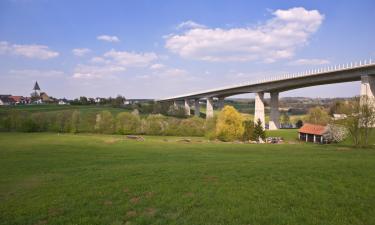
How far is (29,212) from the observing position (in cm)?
1098

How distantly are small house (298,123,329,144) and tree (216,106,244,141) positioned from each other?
12882 millimetres

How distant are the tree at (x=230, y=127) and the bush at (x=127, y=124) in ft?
86.7

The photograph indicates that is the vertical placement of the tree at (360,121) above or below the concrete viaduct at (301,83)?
below

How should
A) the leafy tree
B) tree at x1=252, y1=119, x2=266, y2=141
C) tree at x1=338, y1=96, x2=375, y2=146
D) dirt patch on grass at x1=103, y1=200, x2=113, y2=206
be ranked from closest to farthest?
1. dirt patch on grass at x1=103, y1=200, x2=113, y2=206
2. tree at x1=338, y1=96, x2=375, y2=146
3. tree at x1=252, y1=119, x2=266, y2=141
4. the leafy tree

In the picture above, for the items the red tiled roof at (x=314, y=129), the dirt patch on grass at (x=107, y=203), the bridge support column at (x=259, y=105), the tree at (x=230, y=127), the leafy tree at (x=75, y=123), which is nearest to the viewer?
the dirt patch on grass at (x=107, y=203)

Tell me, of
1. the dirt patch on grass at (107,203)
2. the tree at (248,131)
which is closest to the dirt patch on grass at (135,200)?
the dirt patch on grass at (107,203)

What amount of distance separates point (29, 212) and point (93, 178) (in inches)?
226

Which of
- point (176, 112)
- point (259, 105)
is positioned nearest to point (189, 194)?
point (259, 105)

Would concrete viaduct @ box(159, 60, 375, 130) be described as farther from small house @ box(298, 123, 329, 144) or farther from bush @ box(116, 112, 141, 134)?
bush @ box(116, 112, 141, 134)

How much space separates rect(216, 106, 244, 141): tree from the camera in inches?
2163

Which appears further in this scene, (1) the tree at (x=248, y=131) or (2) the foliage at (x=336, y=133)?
(1) the tree at (x=248, y=131)

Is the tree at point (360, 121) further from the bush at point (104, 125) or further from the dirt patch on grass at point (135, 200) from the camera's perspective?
the bush at point (104, 125)

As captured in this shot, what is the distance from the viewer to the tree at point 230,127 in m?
54.9

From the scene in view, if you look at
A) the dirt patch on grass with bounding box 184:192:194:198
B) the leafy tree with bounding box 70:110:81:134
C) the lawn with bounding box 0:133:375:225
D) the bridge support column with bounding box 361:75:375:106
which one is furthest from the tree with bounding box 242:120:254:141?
the dirt patch on grass with bounding box 184:192:194:198
